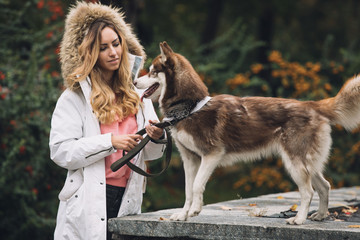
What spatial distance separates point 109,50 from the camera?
452cm

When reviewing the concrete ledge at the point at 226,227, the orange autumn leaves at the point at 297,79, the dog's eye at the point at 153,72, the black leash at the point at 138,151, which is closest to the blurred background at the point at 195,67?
the orange autumn leaves at the point at 297,79

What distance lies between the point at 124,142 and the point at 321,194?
78.0 inches

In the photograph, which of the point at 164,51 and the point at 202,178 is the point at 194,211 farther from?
the point at 164,51

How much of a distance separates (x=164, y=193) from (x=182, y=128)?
24.6 feet

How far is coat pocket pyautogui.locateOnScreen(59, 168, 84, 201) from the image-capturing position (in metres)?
4.23

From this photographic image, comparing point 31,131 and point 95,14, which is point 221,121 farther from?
point 31,131

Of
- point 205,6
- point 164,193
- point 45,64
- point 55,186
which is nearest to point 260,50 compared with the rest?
point 205,6

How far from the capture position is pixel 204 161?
4281 mm

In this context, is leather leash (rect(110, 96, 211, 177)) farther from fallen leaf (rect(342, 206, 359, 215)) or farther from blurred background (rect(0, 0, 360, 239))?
fallen leaf (rect(342, 206, 359, 215))

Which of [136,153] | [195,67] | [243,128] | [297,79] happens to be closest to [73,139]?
[136,153]

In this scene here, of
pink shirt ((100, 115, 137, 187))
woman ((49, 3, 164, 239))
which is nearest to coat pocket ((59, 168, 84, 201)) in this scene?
woman ((49, 3, 164, 239))

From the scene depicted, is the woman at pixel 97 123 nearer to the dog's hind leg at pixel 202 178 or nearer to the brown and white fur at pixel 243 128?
the brown and white fur at pixel 243 128

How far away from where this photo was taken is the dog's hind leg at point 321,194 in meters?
4.62

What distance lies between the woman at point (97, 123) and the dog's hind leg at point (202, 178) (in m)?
0.50
